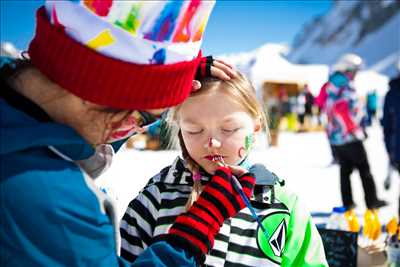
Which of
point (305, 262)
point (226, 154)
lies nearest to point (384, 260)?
point (305, 262)

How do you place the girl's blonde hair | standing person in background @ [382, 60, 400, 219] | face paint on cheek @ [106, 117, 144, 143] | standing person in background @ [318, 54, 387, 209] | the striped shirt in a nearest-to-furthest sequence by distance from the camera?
face paint on cheek @ [106, 117, 144, 143]
the striped shirt
the girl's blonde hair
standing person in background @ [382, 60, 400, 219]
standing person in background @ [318, 54, 387, 209]

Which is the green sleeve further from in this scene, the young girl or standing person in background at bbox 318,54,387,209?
standing person in background at bbox 318,54,387,209

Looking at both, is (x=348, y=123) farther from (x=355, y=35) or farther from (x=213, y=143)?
(x=355, y=35)

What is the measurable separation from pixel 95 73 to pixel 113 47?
6 centimetres

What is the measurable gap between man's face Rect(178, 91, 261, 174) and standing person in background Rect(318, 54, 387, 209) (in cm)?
397

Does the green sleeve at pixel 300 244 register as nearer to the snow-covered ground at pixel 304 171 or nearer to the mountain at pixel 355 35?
the snow-covered ground at pixel 304 171

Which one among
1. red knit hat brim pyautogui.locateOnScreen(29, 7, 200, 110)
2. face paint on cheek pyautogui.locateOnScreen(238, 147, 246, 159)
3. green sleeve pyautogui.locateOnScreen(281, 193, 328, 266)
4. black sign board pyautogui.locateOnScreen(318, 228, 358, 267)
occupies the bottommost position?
black sign board pyautogui.locateOnScreen(318, 228, 358, 267)

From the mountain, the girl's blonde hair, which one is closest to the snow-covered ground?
the girl's blonde hair

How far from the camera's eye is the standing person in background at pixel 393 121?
175 inches

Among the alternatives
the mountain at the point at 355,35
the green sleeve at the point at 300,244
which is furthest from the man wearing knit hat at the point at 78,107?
the mountain at the point at 355,35

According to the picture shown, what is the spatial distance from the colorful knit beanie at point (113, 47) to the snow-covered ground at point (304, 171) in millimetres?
1034

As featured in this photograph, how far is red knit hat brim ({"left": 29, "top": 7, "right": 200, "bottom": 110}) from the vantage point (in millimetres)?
958

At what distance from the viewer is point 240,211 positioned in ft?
5.02

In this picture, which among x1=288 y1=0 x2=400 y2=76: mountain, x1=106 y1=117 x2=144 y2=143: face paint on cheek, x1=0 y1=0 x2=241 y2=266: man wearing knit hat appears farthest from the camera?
x1=288 y1=0 x2=400 y2=76: mountain
